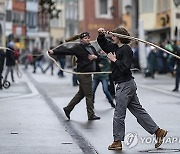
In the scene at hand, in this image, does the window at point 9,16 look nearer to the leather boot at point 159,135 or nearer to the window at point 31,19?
the window at point 31,19

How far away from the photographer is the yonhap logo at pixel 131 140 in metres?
11.1

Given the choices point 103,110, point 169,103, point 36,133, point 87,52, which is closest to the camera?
point 36,133

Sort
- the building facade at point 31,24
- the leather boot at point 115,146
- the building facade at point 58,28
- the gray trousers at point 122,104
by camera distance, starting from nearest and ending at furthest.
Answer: the leather boot at point 115,146
the gray trousers at point 122,104
the building facade at point 31,24
the building facade at point 58,28

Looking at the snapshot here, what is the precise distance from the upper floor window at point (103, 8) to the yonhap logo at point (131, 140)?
143 ft

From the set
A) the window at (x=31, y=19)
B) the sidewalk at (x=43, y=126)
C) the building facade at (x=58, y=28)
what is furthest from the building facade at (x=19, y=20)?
the sidewalk at (x=43, y=126)

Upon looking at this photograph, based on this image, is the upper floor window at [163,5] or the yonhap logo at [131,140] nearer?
the yonhap logo at [131,140]

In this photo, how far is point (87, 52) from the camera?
1490cm

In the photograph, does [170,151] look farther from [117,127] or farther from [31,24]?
[31,24]

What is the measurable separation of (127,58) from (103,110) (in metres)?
6.36

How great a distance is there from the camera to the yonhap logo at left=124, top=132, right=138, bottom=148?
11.1m

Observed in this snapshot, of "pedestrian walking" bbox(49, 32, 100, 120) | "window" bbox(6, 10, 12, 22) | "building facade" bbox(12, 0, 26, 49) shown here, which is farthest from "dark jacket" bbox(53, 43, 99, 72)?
A: "building facade" bbox(12, 0, 26, 49)

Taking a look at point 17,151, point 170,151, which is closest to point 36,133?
point 17,151

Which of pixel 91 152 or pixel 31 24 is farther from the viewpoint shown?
pixel 31 24

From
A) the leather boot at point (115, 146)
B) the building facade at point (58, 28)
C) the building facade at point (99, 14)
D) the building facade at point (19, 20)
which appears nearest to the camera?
the leather boot at point (115, 146)
